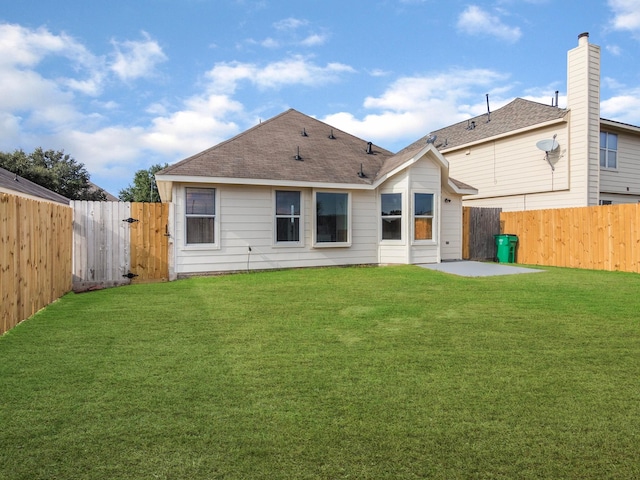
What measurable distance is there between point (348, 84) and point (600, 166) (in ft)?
37.4

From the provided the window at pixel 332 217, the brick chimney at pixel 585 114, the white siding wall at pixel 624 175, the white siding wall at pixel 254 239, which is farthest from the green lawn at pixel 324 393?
the white siding wall at pixel 624 175

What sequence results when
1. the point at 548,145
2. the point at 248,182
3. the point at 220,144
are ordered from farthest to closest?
the point at 548,145, the point at 220,144, the point at 248,182

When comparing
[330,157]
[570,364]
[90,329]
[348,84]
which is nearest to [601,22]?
[348,84]

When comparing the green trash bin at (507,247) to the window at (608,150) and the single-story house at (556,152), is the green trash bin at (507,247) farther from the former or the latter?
the window at (608,150)

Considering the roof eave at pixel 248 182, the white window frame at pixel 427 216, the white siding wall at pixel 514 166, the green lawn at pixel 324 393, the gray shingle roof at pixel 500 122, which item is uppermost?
the gray shingle roof at pixel 500 122

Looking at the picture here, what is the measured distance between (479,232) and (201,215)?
1094 cm

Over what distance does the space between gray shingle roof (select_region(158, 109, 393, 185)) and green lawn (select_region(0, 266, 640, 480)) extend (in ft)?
20.6

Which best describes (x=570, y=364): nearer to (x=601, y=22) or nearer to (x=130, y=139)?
(x=601, y=22)

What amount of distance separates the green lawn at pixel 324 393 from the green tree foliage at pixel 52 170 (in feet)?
102

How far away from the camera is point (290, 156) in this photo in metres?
14.1

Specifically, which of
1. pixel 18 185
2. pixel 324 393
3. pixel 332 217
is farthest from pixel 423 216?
pixel 18 185

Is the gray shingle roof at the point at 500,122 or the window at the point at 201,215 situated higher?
the gray shingle roof at the point at 500,122

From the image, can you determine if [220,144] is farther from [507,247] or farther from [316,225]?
[507,247]

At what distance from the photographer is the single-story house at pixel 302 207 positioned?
11953 millimetres
